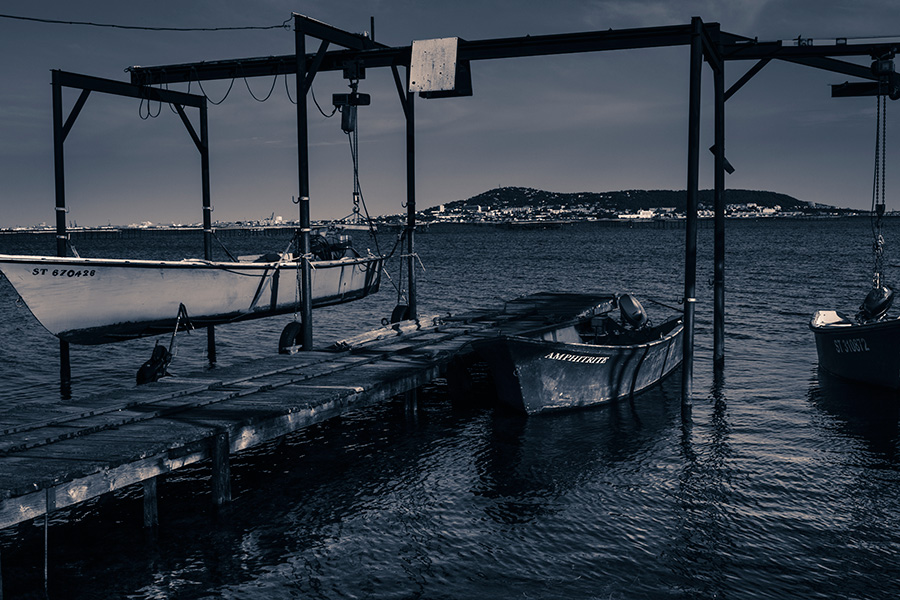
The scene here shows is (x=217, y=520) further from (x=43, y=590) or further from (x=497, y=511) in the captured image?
(x=497, y=511)

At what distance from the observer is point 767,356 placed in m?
24.3

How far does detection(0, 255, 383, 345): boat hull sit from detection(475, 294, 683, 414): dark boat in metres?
7.87

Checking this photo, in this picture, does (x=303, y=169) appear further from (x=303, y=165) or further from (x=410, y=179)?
(x=410, y=179)

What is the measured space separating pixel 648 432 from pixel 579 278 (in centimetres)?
5419

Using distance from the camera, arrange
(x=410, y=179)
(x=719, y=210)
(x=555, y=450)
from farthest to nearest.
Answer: (x=410, y=179) → (x=719, y=210) → (x=555, y=450)

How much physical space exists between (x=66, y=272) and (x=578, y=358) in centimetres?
1129

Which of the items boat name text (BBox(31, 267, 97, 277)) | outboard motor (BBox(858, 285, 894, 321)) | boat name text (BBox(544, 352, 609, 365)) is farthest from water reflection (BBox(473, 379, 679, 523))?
boat name text (BBox(31, 267, 97, 277))

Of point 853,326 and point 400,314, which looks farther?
point 400,314

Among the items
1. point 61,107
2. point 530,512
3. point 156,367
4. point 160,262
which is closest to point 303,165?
point 160,262

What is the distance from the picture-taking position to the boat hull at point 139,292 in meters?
16.2

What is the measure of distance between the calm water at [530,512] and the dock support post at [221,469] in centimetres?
28

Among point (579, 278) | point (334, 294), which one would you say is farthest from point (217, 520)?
point (579, 278)

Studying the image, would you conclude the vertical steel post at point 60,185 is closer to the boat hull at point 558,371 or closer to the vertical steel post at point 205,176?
the vertical steel post at point 205,176

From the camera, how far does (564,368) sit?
52.0 ft
